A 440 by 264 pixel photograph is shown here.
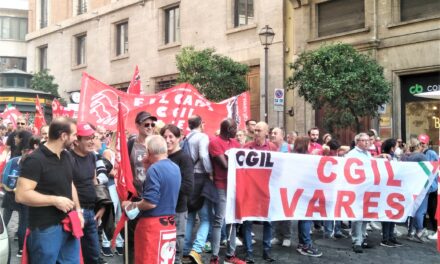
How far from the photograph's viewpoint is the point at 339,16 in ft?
59.9

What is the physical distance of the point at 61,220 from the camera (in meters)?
4.31

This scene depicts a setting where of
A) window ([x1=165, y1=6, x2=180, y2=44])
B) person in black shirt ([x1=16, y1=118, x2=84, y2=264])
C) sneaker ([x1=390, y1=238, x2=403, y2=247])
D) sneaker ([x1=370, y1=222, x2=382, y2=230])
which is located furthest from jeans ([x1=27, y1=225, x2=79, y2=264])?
window ([x1=165, y1=6, x2=180, y2=44])

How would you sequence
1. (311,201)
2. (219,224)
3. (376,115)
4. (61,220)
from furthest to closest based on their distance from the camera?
(376,115) → (311,201) → (219,224) → (61,220)

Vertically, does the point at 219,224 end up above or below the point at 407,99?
below

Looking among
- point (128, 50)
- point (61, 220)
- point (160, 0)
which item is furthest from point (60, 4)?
point (61, 220)

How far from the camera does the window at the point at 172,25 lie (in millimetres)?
25312

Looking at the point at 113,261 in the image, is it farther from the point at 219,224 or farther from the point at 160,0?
the point at 160,0

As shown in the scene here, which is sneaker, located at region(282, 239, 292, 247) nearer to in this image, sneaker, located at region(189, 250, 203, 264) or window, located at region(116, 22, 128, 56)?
sneaker, located at region(189, 250, 203, 264)

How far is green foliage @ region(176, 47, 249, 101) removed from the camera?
1903 centimetres

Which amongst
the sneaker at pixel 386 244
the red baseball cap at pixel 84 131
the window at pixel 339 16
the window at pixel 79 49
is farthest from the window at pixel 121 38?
the red baseball cap at pixel 84 131

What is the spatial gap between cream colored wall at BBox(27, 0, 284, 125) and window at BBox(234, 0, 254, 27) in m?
0.28

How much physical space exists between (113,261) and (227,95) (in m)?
13.0

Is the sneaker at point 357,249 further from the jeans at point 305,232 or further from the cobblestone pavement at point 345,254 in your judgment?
the jeans at point 305,232

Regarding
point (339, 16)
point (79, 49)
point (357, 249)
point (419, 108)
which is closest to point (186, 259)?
point (357, 249)
